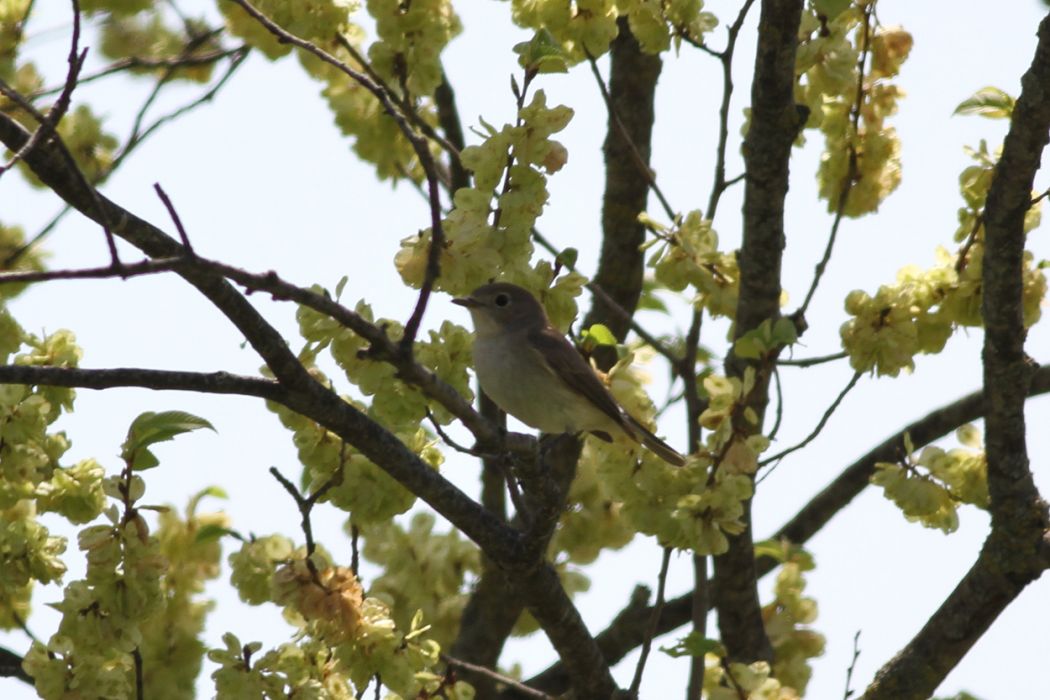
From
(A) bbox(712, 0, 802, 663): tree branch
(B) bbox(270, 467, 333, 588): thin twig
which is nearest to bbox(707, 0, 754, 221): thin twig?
(A) bbox(712, 0, 802, 663): tree branch

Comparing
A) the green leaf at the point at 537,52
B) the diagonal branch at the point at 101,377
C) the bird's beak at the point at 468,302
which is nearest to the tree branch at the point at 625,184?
the bird's beak at the point at 468,302

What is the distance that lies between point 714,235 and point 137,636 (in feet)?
8.22

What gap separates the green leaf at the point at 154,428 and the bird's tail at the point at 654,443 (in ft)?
5.02

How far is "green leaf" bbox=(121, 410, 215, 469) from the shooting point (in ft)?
12.5

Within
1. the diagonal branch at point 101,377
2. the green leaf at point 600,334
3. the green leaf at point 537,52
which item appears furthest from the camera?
the green leaf at point 600,334

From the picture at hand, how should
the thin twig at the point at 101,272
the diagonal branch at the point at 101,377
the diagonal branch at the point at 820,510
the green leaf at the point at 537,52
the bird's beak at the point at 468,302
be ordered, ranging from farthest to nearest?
the diagonal branch at the point at 820,510
the bird's beak at the point at 468,302
the green leaf at the point at 537,52
the diagonal branch at the point at 101,377
the thin twig at the point at 101,272

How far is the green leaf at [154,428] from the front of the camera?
3.82 m

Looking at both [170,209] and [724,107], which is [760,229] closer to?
[724,107]

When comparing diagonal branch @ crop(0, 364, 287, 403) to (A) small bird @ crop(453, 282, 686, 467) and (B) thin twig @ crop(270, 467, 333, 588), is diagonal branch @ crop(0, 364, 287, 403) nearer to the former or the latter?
(B) thin twig @ crop(270, 467, 333, 588)

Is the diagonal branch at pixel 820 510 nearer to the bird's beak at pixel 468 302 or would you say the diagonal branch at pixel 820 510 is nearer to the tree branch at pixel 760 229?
the tree branch at pixel 760 229

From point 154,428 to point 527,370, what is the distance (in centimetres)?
221

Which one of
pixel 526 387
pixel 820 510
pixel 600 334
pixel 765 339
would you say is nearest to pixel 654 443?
pixel 600 334

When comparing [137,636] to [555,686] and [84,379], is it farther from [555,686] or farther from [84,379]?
[555,686]

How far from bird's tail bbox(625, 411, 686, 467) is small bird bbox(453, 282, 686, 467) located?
627mm
